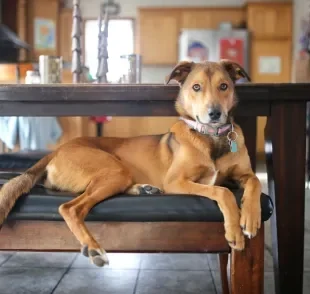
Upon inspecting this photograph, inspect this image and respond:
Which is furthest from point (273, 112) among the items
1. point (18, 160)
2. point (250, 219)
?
point (18, 160)

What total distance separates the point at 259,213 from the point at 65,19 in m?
5.70

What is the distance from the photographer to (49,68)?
1891mm

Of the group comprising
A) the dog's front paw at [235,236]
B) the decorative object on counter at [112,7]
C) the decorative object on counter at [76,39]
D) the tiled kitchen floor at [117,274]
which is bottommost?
the tiled kitchen floor at [117,274]

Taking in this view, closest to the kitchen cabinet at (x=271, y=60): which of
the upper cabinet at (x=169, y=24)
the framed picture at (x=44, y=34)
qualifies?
the upper cabinet at (x=169, y=24)

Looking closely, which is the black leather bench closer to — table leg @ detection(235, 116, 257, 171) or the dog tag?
the dog tag

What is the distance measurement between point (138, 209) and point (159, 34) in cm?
535

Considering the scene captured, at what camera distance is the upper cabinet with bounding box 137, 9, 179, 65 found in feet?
20.6

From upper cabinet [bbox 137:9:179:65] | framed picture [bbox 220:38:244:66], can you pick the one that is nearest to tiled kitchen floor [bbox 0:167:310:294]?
framed picture [bbox 220:38:244:66]

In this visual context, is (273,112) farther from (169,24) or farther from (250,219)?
(169,24)

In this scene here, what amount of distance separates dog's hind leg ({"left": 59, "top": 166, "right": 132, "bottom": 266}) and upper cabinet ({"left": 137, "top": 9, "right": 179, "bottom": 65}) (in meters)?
5.12

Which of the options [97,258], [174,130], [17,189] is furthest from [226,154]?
[17,189]

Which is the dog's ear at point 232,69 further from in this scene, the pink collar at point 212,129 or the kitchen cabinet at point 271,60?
the kitchen cabinet at point 271,60

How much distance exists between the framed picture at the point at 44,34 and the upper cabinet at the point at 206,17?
6.17 feet

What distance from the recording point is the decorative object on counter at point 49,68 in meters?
1.87
